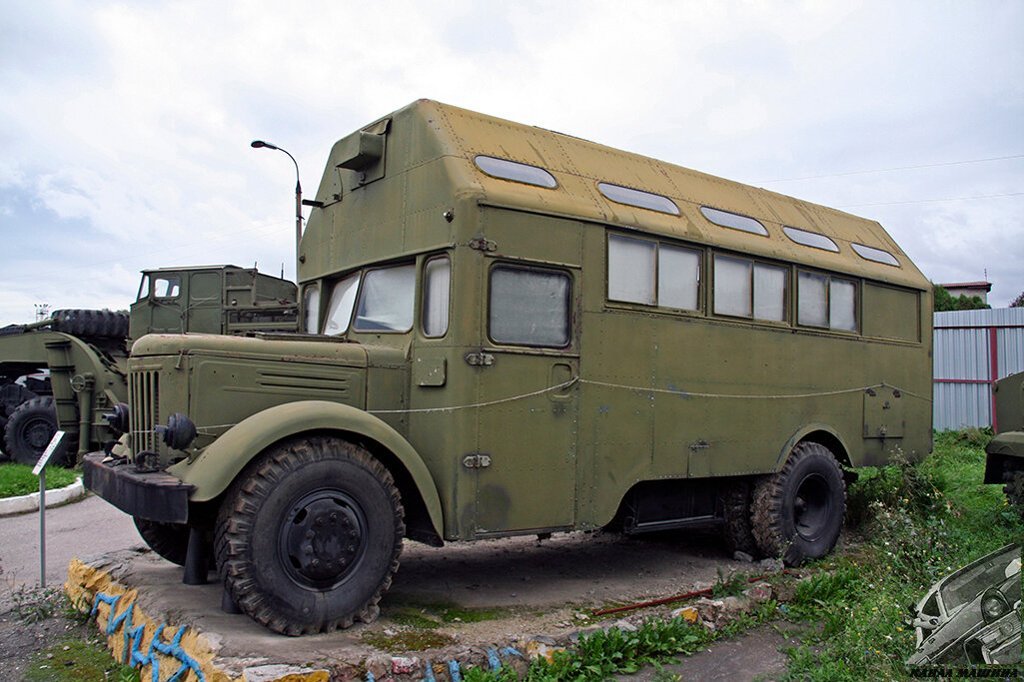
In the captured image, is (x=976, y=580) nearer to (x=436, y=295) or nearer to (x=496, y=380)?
(x=496, y=380)

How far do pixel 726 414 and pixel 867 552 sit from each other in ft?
6.85

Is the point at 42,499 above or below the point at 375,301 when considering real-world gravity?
below

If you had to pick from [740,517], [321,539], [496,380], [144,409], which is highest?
[496,380]

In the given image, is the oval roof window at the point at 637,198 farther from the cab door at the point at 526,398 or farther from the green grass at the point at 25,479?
the green grass at the point at 25,479

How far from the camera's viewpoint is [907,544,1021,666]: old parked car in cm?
422

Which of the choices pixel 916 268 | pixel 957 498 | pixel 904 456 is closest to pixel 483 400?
pixel 904 456

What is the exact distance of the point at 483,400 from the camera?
5.66 meters

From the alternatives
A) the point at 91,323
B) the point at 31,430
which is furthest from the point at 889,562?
the point at 91,323

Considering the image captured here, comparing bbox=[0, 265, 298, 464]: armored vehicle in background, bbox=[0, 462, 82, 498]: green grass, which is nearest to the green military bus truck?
bbox=[0, 462, 82, 498]: green grass

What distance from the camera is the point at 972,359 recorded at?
18234 mm

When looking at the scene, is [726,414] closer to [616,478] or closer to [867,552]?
[616,478]

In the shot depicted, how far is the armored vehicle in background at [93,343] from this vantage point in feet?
48.2

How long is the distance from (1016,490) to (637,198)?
492cm

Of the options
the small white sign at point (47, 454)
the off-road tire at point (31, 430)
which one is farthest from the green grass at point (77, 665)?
the off-road tire at point (31, 430)
